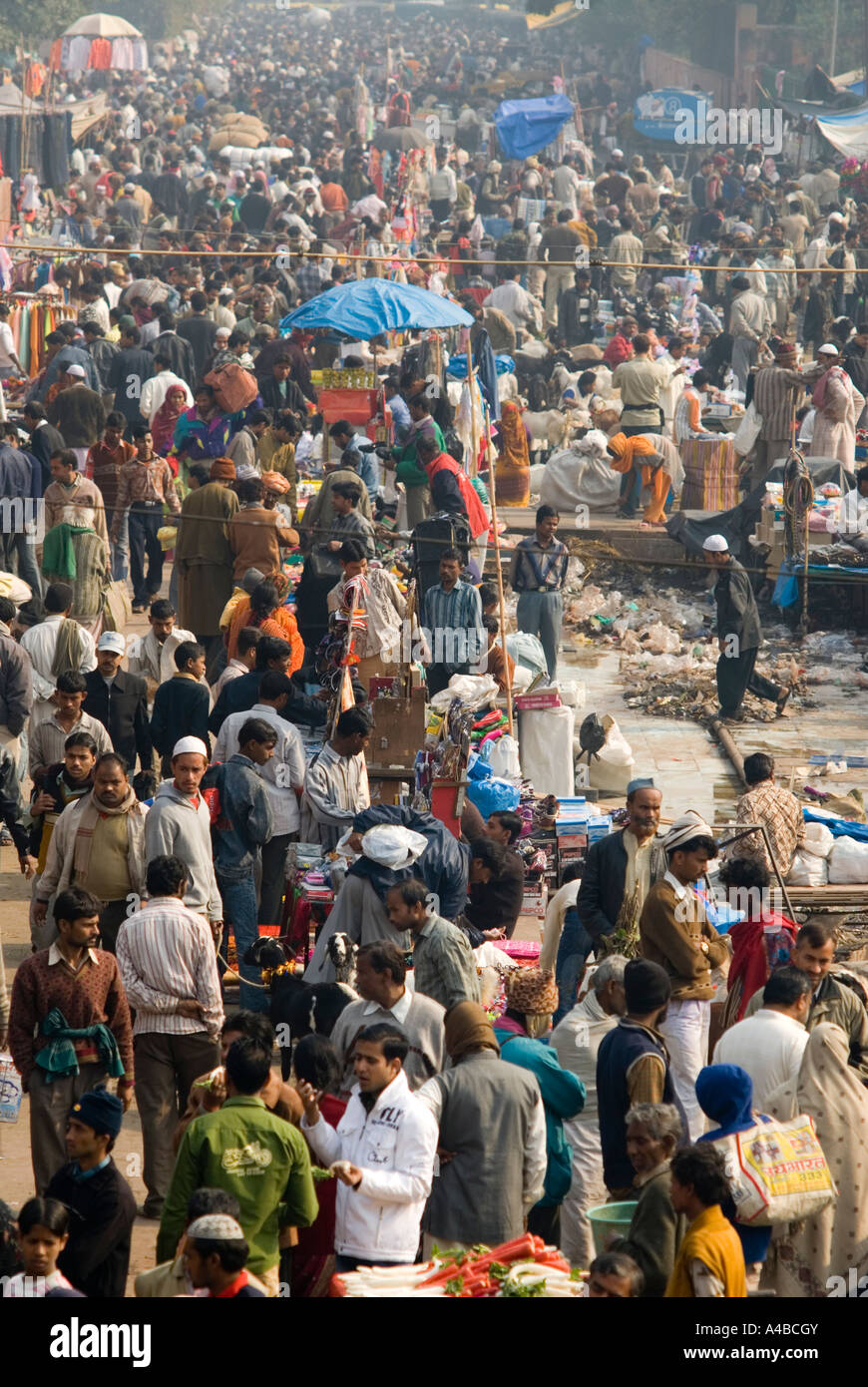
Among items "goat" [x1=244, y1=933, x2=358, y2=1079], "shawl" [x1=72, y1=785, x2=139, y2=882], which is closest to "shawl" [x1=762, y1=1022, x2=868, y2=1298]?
"goat" [x1=244, y1=933, x2=358, y2=1079]

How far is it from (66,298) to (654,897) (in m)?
16.4

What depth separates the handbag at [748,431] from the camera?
56.4 feet

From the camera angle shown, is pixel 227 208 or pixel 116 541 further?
pixel 227 208

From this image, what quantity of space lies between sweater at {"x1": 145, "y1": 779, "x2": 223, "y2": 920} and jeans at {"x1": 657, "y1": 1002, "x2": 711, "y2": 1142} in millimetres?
1692

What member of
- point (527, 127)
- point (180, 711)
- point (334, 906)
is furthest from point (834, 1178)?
point (527, 127)

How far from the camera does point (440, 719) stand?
34.7 feet

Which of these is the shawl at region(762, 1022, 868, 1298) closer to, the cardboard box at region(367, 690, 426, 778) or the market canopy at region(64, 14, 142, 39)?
the cardboard box at region(367, 690, 426, 778)

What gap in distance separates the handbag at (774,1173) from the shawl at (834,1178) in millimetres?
342

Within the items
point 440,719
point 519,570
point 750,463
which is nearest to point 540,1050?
point 440,719

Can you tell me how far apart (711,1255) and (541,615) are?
7697 millimetres

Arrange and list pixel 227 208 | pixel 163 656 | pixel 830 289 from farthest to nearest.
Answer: pixel 227 208 < pixel 830 289 < pixel 163 656

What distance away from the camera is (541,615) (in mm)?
12680

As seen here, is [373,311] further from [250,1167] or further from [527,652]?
[250,1167]

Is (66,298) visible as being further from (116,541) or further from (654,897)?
(654,897)
